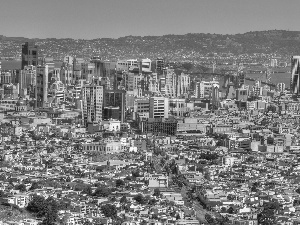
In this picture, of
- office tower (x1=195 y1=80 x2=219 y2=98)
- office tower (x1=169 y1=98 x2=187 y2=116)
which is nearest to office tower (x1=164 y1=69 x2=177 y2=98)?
office tower (x1=195 y1=80 x2=219 y2=98)

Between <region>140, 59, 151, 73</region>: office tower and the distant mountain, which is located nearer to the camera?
<region>140, 59, 151, 73</region>: office tower

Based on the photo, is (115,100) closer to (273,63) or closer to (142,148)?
(142,148)

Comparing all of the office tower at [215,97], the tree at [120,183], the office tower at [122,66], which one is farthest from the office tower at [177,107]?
the tree at [120,183]

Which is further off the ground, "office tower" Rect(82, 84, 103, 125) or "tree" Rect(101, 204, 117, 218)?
"office tower" Rect(82, 84, 103, 125)

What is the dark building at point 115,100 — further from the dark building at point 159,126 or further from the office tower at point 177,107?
the office tower at point 177,107

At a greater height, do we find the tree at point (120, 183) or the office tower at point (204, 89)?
the office tower at point (204, 89)

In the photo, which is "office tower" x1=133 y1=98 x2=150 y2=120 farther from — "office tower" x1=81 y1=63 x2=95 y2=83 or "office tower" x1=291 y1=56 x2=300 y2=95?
"office tower" x1=291 y1=56 x2=300 y2=95

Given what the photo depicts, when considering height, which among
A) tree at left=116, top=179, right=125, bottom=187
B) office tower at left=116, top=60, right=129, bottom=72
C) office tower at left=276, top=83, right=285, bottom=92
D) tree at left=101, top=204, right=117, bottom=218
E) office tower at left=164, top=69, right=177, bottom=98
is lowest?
tree at left=116, top=179, right=125, bottom=187
